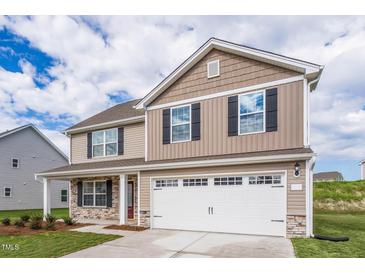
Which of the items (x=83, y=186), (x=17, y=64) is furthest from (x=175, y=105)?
(x=17, y=64)

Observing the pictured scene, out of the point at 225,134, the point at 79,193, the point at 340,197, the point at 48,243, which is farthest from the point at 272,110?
the point at 340,197

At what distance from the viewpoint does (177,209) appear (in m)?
11.2

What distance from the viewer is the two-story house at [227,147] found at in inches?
365

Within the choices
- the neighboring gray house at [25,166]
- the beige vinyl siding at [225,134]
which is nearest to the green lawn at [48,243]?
the beige vinyl siding at [225,134]

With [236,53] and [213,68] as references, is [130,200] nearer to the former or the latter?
[213,68]

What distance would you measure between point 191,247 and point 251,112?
5077 mm

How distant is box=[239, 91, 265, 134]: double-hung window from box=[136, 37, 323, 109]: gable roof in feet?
4.06

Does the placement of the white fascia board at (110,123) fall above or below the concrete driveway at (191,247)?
above

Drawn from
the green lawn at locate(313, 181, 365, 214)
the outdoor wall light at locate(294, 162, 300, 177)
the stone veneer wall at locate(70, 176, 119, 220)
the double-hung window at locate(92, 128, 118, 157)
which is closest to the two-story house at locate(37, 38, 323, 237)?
the outdoor wall light at locate(294, 162, 300, 177)

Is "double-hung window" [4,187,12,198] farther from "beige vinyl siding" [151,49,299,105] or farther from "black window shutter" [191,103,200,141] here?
"black window shutter" [191,103,200,141]

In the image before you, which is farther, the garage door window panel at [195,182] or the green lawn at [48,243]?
the garage door window panel at [195,182]

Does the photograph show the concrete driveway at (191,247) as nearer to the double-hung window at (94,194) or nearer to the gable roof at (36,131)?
the double-hung window at (94,194)

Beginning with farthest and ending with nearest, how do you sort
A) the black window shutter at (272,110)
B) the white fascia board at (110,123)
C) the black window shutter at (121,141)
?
the black window shutter at (121,141), the white fascia board at (110,123), the black window shutter at (272,110)

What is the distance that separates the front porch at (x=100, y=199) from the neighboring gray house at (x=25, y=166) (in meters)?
10.3
